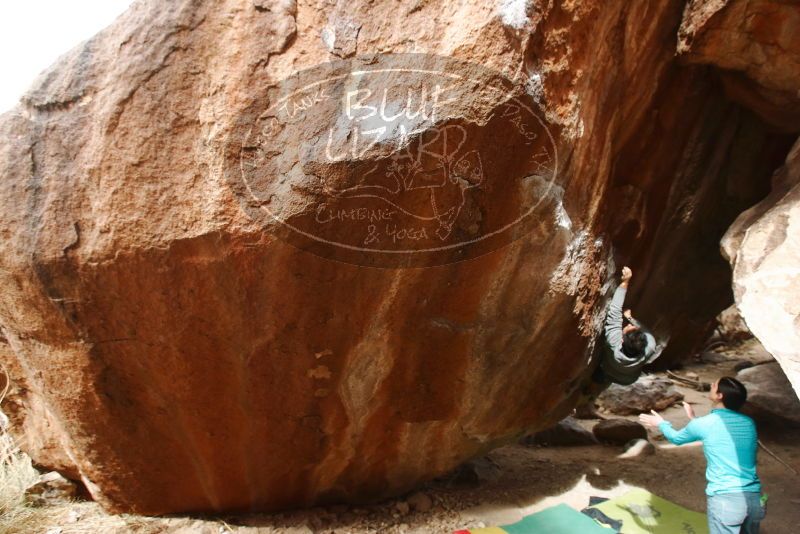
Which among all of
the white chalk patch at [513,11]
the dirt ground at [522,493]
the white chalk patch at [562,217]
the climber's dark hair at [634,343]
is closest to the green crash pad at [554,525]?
the dirt ground at [522,493]

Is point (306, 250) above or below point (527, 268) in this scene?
above

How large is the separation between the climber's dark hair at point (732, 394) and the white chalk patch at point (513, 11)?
2187 mm

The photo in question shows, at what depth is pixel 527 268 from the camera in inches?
96.7

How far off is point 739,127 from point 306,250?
321 centimetres

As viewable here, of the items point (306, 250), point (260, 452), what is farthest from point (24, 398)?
point (306, 250)

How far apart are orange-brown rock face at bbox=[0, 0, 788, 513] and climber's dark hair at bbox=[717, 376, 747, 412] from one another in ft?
2.72

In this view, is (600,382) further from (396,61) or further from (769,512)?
(396,61)

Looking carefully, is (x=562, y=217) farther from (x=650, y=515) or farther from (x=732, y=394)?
(x=650, y=515)

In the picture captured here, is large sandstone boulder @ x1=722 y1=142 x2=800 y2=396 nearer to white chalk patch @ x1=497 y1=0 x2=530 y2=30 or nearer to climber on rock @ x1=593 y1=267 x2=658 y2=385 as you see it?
climber on rock @ x1=593 y1=267 x2=658 y2=385

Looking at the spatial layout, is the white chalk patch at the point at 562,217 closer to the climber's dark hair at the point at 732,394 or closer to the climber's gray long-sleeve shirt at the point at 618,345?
the climber's gray long-sleeve shirt at the point at 618,345

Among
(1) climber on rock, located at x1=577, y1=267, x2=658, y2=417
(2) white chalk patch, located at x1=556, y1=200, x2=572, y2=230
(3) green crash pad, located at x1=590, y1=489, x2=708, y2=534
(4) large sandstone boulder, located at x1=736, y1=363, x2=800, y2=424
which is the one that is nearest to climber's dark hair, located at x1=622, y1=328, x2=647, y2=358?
(1) climber on rock, located at x1=577, y1=267, x2=658, y2=417

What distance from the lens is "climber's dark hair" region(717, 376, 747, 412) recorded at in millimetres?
2758

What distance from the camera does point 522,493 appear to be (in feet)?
11.8

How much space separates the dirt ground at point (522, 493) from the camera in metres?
2.74
